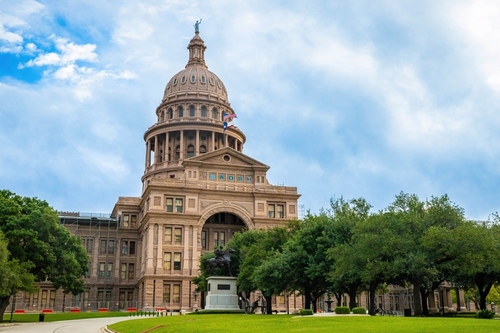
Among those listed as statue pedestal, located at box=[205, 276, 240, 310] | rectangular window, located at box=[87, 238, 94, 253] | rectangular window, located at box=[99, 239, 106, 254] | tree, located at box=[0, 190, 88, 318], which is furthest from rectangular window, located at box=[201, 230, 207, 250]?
statue pedestal, located at box=[205, 276, 240, 310]

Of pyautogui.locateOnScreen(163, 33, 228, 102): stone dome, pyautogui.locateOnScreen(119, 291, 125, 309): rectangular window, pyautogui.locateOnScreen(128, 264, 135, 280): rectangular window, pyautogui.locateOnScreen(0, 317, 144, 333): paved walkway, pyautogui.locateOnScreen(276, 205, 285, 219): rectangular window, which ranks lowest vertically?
pyautogui.locateOnScreen(0, 317, 144, 333): paved walkway

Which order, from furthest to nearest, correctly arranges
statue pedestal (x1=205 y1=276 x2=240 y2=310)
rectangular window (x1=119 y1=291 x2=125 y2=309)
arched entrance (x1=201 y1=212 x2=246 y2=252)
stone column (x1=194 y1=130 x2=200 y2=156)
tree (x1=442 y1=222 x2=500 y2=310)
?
stone column (x1=194 y1=130 x2=200 y2=156)
rectangular window (x1=119 y1=291 x2=125 y2=309)
arched entrance (x1=201 y1=212 x2=246 y2=252)
statue pedestal (x1=205 y1=276 x2=240 y2=310)
tree (x1=442 y1=222 x2=500 y2=310)

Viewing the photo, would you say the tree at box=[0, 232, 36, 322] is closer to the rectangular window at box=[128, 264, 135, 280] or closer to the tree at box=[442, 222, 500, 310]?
the tree at box=[442, 222, 500, 310]

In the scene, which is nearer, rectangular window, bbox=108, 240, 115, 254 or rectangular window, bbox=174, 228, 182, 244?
rectangular window, bbox=174, 228, 182, 244

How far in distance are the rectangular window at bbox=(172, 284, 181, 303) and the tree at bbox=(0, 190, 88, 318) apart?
22.1m

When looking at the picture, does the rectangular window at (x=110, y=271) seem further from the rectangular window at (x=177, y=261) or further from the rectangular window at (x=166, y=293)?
the rectangular window at (x=177, y=261)

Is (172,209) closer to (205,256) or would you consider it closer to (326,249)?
(205,256)

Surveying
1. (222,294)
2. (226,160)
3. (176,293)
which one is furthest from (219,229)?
(222,294)

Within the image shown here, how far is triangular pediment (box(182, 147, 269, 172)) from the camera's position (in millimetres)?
91062

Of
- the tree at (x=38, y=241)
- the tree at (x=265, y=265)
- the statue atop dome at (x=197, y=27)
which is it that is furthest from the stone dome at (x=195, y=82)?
the tree at (x=38, y=241)

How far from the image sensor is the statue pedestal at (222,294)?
179ft

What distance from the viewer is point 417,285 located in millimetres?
45000

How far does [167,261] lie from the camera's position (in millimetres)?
85938

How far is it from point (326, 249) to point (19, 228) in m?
29.7
